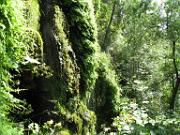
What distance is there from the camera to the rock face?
6.57m

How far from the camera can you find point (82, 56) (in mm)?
8047

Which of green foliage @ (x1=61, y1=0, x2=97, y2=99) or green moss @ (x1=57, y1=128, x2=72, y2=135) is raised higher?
green foliage @ (x1=61, y1=0, x2=97, y2=99)

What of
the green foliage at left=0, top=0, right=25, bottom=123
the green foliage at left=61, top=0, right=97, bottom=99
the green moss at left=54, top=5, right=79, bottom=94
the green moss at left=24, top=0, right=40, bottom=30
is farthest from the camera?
the green foliage at left=61, top=0, right=97, bottom=99

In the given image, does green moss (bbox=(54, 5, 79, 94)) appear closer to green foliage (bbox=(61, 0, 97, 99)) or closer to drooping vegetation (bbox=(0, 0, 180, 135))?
drooping vegetation (bbox=(0, 0, 180, 135))

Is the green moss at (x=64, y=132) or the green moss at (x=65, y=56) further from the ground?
the green moss at (x=65, y=56)

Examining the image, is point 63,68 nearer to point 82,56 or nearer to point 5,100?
point 82,56

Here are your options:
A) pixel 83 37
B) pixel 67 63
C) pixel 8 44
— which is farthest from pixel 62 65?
pixel 8 44

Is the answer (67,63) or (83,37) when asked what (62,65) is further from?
(83,37)

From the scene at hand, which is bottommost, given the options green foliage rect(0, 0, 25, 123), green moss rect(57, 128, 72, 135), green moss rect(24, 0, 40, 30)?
green moss rect(57, 128, 72, 135)

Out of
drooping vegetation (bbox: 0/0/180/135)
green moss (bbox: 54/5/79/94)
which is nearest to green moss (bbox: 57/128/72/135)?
drooping vegetation (bbox: 0/0/180/135)

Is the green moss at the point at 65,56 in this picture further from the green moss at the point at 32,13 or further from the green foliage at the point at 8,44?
the green foliage at the point at 8,44

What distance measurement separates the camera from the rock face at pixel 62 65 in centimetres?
657

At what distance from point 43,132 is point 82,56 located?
99.1 inches

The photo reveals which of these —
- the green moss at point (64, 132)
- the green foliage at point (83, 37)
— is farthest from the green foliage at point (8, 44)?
the green foliage at point (83, 37)
